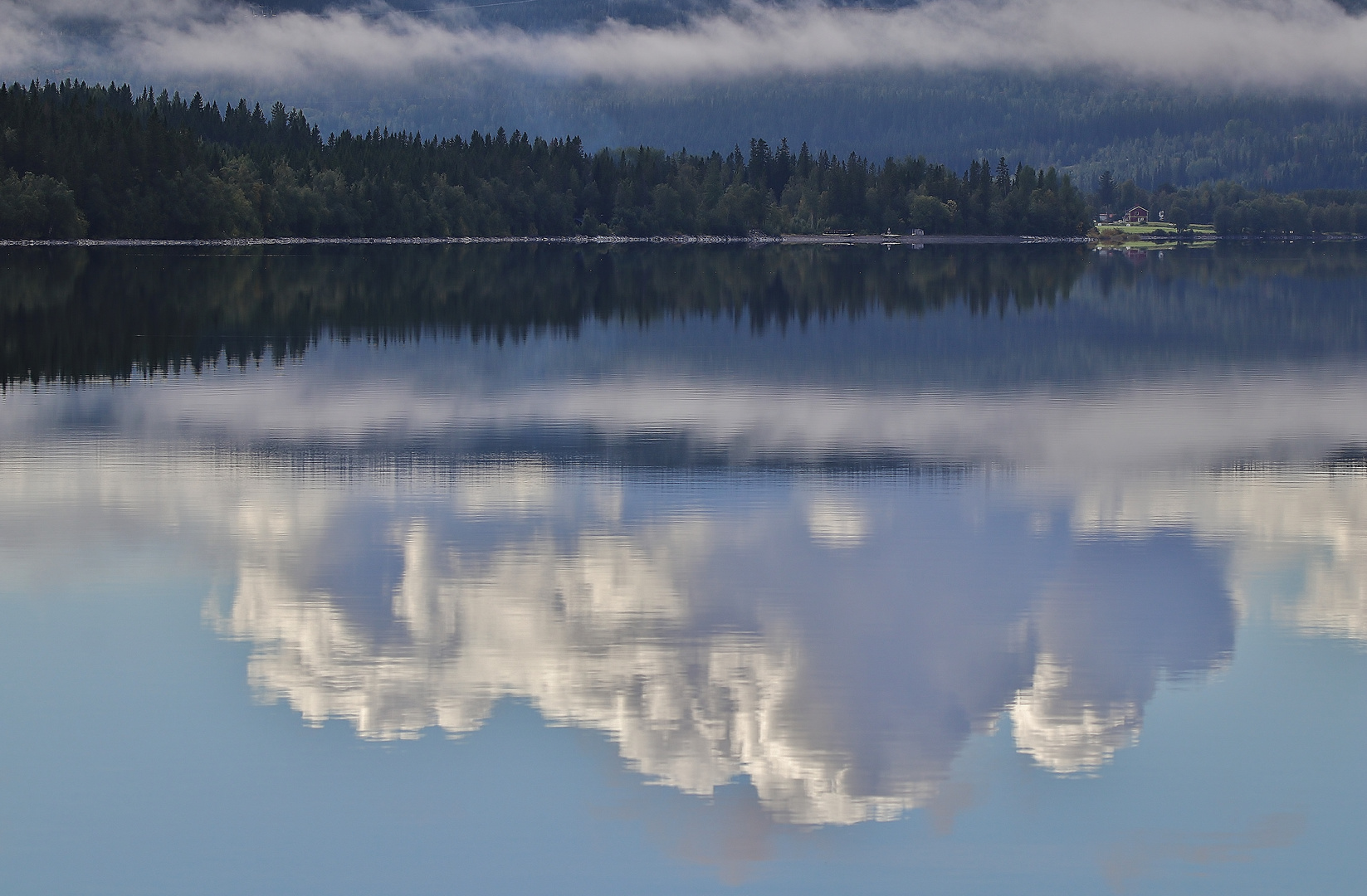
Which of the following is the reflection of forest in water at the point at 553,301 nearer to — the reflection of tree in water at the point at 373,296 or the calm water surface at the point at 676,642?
the reflection of tree in water at the point at 373,296

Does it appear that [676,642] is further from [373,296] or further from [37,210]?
[37,210]

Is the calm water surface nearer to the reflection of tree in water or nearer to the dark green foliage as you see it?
the reflection of tree in water

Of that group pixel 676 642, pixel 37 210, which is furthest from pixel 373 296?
pixel 37 210

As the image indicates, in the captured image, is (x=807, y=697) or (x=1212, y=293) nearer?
(x=807, y=697)

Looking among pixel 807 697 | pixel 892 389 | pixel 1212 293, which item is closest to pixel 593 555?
pixel 807 697

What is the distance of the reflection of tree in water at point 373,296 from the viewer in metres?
60.9

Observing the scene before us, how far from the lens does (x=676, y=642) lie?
2050cm

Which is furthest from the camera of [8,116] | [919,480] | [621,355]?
[8,116]

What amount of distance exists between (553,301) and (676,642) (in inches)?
2803

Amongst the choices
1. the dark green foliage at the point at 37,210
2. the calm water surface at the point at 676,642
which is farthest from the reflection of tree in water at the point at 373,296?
the calm water surface at the point at 676,642

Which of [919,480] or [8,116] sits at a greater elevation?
[8,116]

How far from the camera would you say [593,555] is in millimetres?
25000

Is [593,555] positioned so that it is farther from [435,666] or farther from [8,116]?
[8,116]

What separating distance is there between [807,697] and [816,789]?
2350 mm
